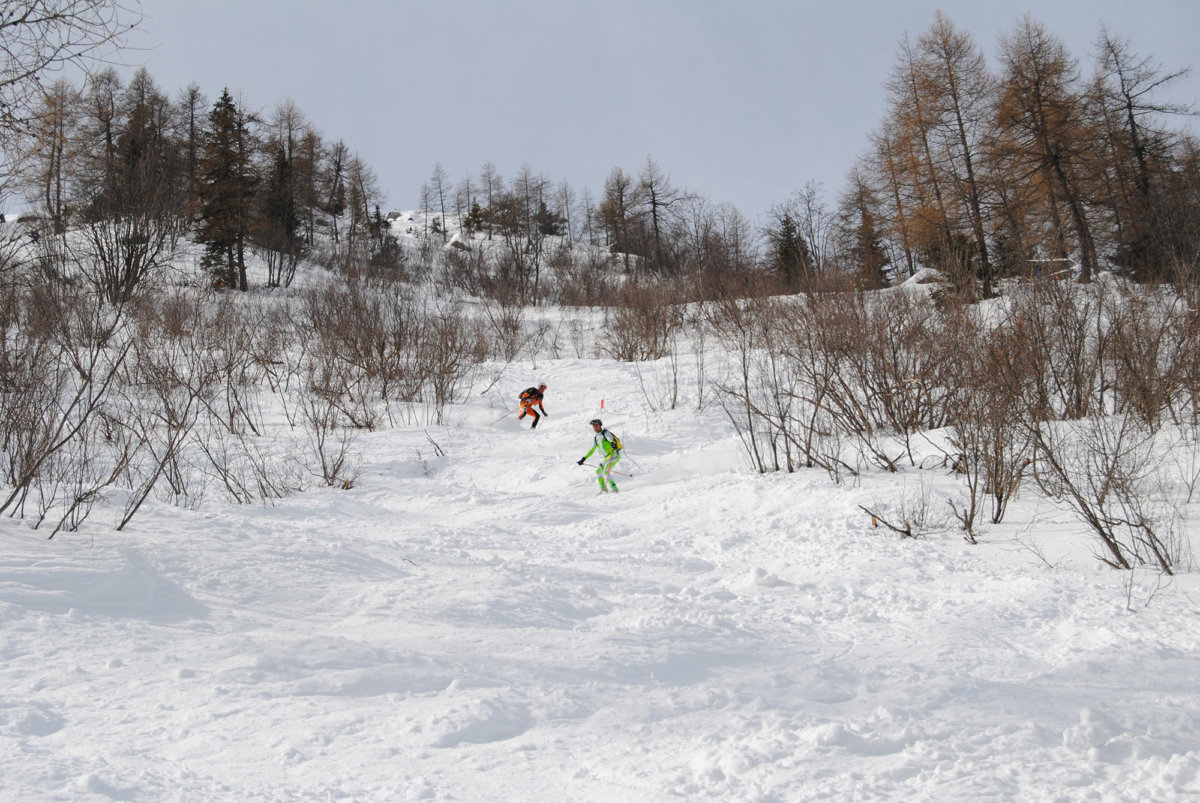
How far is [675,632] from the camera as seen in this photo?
3527mm

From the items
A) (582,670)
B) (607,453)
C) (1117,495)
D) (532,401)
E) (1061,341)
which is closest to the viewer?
(582,670)

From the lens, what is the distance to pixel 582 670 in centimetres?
297

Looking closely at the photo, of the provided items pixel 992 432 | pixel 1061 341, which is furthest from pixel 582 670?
pixel 1061 341

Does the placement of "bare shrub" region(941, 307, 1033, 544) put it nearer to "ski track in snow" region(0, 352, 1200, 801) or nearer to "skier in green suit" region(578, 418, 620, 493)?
"ski track in snow" region(0, 352, 1200, 801)

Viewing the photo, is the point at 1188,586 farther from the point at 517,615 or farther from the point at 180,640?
the point at 180,640

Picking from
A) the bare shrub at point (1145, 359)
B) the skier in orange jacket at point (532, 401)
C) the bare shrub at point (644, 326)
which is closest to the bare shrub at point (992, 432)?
the bare shrub at point (1145, 359)

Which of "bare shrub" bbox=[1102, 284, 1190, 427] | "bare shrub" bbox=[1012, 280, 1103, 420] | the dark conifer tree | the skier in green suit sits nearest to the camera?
"bare shrub" bbox=[1102, 284, 1190, 427]

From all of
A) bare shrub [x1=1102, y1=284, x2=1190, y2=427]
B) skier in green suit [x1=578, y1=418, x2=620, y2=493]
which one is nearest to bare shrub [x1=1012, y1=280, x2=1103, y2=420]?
bare shrub [x1=1102, y1=284, x2=1190, y2=427]

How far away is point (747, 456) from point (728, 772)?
628cm

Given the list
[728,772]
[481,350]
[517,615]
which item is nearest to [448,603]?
[517,615]

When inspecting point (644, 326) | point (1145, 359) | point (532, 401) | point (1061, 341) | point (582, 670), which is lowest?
point (582, 670)

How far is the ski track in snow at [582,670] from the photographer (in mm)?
2139

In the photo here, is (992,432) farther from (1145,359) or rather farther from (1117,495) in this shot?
(1145,359)

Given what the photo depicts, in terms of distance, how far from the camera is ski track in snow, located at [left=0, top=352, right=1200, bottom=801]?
214 centimetres
